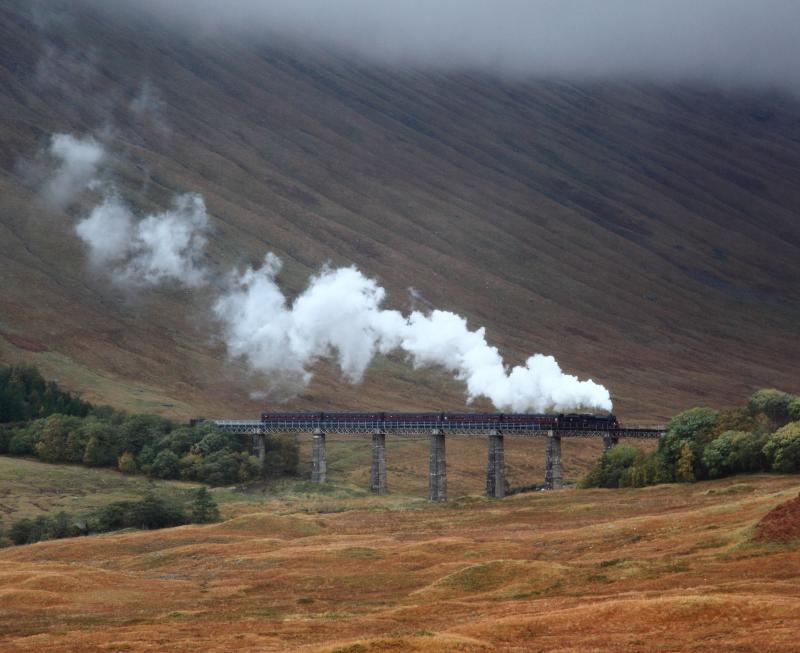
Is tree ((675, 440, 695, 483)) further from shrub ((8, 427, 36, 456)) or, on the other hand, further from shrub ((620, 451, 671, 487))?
shrub ((8, 427, 36, 456))

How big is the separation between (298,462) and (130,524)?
1851 inches

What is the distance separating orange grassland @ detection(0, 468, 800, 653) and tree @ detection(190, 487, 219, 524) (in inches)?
370

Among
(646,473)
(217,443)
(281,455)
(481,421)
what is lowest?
(646,473)

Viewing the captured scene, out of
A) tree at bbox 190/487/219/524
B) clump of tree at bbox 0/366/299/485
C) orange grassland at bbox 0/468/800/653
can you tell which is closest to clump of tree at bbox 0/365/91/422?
clump of tree at bbox 0/366/299/485

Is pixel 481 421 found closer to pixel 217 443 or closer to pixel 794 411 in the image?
pixel 794 411

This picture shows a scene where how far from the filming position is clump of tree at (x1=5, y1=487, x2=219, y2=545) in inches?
4966

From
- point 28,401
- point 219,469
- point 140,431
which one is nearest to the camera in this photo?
point 219,469

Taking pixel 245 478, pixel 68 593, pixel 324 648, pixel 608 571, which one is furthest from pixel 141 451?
pixel 324 648

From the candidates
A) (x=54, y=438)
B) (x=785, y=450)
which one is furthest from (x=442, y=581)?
(x=54, y=438)

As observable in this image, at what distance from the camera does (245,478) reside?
16325cm

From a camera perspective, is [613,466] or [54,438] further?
[54,438]

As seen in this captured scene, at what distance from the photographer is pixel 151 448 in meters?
170

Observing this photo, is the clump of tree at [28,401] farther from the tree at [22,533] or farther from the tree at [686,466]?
the tree at [686,466]

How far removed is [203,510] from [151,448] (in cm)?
3957
